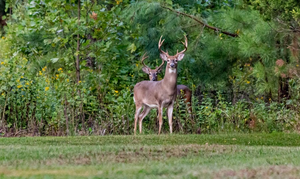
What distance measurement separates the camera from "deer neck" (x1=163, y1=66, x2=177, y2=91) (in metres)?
14.6

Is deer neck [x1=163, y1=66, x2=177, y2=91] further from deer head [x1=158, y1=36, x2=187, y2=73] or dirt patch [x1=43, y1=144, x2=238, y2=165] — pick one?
dirt patch [x1=43, y1=144, x2=238, y2=165]

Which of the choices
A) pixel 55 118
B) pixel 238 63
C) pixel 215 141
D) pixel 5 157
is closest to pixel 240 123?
pixel 238 63

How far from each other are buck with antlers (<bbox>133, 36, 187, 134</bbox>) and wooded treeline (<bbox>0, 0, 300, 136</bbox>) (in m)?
0.29

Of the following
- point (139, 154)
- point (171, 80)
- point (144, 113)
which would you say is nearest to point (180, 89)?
point (171, 80)

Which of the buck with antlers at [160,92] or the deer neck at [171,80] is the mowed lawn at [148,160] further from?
the deer neck at [171,80]

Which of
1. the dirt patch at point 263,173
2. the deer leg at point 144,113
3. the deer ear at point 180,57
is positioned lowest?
the deer leg at point 144,113

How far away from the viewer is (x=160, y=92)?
14.6m

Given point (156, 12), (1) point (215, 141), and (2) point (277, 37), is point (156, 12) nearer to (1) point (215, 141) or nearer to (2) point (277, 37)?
(2) point (277, 37)

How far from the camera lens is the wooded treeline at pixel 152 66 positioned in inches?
536

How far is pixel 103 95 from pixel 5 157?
692 cm

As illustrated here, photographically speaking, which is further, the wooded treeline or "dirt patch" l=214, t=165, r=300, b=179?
the wooded treeline

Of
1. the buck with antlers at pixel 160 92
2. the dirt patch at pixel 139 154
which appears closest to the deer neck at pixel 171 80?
the buck with antlers at pixel 160 92

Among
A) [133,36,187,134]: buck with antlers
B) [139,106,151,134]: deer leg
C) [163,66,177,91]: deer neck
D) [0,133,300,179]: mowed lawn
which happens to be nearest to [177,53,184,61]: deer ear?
[133,36,187,134]: buck with antlers

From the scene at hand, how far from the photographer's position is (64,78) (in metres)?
15.3
